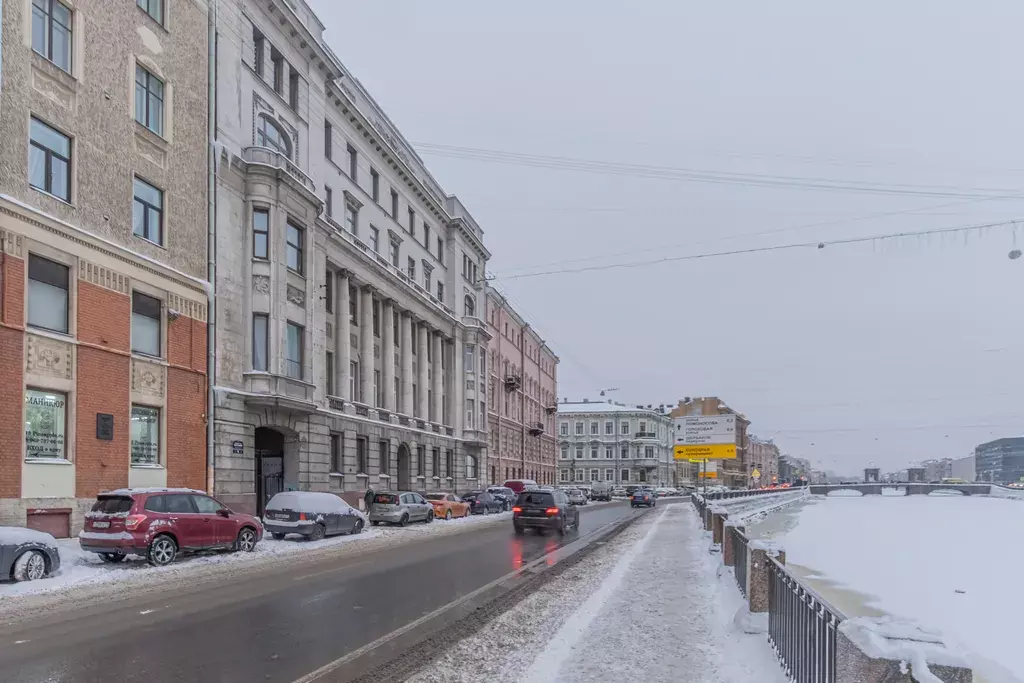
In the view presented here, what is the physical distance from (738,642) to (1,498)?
16718 mm

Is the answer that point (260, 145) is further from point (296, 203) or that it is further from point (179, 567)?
point (179, 567)

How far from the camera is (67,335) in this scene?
19.8m

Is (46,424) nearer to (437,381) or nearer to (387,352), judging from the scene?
(387,352)

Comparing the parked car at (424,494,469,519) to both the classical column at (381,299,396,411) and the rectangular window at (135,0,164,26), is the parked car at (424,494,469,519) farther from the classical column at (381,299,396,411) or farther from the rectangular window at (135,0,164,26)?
the rectangular window at (135,0,164,26)

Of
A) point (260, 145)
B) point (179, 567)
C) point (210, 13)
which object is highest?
point (210, 13)

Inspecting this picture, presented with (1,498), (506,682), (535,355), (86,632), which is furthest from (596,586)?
(535,355)

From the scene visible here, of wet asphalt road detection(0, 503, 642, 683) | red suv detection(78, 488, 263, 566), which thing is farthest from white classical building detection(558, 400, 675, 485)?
wet asphalt road detection(0, 503, 642, 683)

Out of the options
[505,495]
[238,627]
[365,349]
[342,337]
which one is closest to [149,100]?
[342,337]

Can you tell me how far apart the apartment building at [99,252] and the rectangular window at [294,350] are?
5411mm

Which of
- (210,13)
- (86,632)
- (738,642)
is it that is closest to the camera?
(738,642)

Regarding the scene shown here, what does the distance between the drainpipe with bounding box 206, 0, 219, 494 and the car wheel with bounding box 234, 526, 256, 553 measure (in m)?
6.70

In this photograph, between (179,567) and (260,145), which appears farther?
(260,145)

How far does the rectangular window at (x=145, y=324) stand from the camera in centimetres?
2252

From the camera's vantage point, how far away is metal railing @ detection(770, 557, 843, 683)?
5.29 m
